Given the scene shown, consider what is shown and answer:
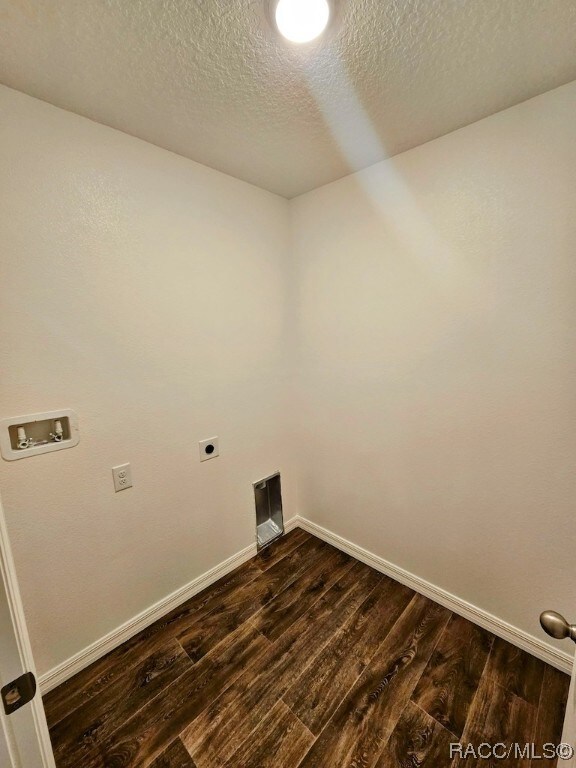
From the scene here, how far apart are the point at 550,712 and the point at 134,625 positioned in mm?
1883

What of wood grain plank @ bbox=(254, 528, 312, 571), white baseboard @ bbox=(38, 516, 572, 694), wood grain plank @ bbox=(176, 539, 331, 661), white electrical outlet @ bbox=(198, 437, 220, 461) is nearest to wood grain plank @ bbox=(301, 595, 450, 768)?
white baseboard @ bbox=(38, 516, 572, 694)

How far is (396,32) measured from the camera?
0.95m

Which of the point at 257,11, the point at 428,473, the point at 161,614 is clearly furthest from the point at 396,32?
the point at 161,614

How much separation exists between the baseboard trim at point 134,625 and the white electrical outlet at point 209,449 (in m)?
0.73

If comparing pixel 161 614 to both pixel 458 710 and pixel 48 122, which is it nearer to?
pixel 458 710

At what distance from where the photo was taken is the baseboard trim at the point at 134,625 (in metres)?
1.38

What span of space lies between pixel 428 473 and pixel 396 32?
1815 mm

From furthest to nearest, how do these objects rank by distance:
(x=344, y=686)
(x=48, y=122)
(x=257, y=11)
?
(x=344, y=686) < (x=48, y=122) < (x=257, y=11)

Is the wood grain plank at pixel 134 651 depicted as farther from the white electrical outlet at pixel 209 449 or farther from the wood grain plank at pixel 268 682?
the white electrical outlet at pixel 209 449

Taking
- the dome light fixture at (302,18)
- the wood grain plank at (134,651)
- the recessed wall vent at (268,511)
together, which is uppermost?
the dome light fixture at (302,18)

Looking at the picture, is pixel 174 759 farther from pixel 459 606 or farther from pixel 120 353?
pixel 120 353

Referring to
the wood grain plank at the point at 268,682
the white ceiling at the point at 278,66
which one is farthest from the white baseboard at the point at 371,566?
the white ceiling at the point at 278,66

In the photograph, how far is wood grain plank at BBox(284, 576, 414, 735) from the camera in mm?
1265

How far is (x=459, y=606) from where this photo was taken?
166cm
